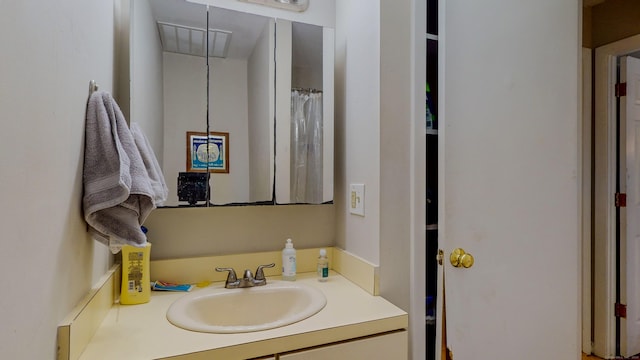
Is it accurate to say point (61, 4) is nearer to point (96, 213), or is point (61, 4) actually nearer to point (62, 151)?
point (62, 151)

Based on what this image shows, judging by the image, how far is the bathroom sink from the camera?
1.13 m

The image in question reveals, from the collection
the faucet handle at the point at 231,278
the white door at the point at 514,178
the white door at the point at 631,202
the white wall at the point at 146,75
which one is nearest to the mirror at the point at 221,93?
the white wall at the point at 146,75

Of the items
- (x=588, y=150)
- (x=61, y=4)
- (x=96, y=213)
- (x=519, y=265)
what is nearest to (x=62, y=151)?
(x=96, y=213)

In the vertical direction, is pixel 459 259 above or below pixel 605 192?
below

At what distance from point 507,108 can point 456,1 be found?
1.33 feet

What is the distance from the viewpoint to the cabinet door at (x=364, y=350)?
0.91 meters

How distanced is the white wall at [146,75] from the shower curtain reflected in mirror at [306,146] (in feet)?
1.70

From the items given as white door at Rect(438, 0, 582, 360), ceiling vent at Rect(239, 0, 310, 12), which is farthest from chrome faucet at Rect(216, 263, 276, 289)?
ceiling vent at Rect(239, 0, 310, 12)

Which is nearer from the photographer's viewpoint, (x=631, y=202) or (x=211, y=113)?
(x=211, y=113)

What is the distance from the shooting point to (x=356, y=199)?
52.1 inches

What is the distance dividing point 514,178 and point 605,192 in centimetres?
161

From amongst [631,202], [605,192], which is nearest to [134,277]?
[605,192]

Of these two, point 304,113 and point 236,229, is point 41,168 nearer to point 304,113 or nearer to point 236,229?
point 236,229

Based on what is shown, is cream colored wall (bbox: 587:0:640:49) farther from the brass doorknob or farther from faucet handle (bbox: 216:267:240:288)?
faucet handle (bbox: 216:267:240:288)
